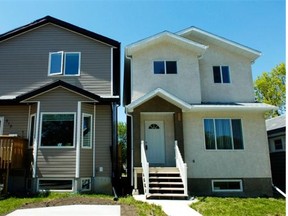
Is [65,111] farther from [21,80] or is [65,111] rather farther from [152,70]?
[152,70]

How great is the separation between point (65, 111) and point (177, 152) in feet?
18.4

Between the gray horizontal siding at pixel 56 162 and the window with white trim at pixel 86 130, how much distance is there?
0.71 metres

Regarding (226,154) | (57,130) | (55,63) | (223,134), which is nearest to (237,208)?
(226,154)

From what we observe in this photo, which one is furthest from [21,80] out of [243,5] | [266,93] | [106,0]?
[266,93]

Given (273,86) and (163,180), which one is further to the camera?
(273,86)

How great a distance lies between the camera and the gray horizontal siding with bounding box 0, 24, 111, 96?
14172 mm

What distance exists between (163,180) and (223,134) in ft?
13.7

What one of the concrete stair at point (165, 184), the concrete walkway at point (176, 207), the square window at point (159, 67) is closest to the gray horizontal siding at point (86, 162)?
the concrete stair at point (165, 184)

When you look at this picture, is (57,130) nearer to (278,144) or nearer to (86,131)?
(86,131)

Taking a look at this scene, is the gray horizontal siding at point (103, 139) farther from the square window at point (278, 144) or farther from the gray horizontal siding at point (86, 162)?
the square window at point (278, 144)

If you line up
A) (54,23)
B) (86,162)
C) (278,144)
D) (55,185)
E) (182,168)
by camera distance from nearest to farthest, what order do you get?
(182,168)
(55,185)
(86,162)
(54,23)
(278,144)

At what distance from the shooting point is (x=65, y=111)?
1284 cm

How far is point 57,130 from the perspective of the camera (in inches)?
498

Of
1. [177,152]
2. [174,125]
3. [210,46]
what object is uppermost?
[210,46]
